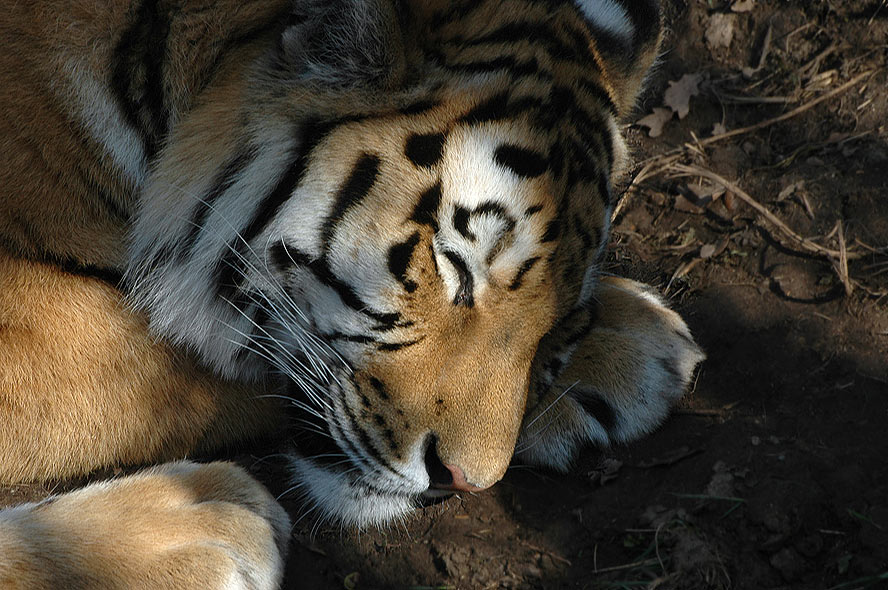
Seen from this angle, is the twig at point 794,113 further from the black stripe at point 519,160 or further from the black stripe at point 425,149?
the black stripe at point 425,149

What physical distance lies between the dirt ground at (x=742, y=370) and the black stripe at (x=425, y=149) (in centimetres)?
76

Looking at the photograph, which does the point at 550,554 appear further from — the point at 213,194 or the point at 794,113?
the point at 794,113

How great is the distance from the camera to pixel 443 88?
1820mm

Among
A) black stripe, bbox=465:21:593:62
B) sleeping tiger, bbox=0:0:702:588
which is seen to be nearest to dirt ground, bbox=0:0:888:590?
sleeping tiger, bbox=0:0:702:588

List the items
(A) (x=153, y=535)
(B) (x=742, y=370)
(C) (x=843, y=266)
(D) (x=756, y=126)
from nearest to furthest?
(A) (x=153, y=535) < (B) (x=742, y=370) < (C) (x=843, y=266) < (D) (x=756, y=126)

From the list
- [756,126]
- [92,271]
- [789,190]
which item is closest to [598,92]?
[789,190]

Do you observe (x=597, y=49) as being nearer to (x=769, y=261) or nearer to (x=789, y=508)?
(x=769, y=261)

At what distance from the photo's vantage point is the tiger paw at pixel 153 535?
5.29 feet

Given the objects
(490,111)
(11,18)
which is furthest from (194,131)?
(490,111)

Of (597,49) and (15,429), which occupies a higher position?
(597,49)

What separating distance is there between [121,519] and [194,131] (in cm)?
77

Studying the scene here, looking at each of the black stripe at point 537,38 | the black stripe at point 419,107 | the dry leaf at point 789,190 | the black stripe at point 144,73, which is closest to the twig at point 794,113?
the dry leaf at point 789,190

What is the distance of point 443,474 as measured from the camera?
1.74 m

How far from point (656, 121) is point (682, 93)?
13cm
